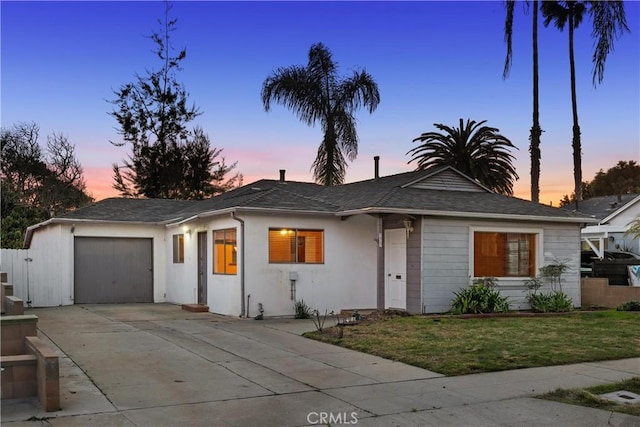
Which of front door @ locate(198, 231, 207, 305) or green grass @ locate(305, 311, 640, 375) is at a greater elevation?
front door @ locate(198, 231, 207, 305)

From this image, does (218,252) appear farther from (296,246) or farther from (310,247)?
(310,247)

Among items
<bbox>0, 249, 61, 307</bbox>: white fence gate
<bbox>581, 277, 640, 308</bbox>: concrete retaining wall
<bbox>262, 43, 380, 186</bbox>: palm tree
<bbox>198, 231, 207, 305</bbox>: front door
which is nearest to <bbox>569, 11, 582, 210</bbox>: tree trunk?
<bbox>262, 43, 380, 186</bbox>: palm tree

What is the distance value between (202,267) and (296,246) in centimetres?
363

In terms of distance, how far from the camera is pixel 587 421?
653 centimetres

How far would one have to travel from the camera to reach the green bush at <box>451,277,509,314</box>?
1551 centimetres

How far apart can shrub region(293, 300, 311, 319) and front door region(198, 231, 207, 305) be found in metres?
3.44

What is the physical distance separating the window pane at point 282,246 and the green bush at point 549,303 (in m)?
6.87

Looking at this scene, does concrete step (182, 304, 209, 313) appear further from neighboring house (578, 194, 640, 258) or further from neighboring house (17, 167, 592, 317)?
neighboring house (578, 194, 640, 258)

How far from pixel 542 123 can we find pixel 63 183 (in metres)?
29.9

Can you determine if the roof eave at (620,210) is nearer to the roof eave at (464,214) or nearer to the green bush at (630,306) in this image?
the roof eave at (464,214)

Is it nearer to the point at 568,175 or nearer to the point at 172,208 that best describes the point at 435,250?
the point at 172,208

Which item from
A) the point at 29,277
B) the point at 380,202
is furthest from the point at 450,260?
the point at 29,277

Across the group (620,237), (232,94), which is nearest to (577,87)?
(620,237)

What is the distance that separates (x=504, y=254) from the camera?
17.0m
